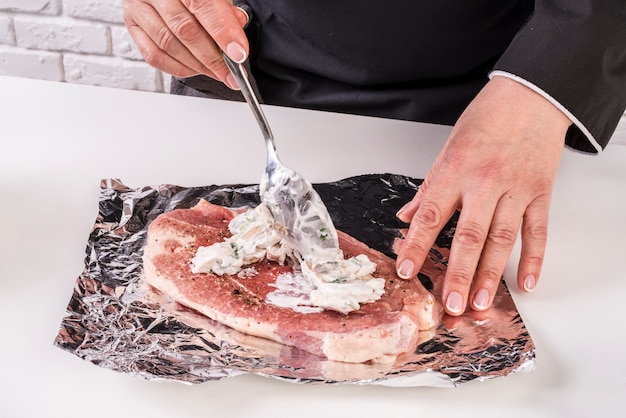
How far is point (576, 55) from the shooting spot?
1.19 meters

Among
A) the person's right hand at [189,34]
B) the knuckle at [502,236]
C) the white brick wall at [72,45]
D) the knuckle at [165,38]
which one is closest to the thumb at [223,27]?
the person's right hand at [189,34]

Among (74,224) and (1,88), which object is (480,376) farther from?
(1,88)

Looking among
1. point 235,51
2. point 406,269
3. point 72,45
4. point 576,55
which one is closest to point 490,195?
point 406,269

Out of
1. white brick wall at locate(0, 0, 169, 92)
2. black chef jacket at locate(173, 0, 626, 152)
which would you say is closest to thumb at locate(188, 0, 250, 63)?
black chef jacket at locate(173, 0, 626, 152)

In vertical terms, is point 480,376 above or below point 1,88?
above

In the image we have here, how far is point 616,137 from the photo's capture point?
2295 millimetres

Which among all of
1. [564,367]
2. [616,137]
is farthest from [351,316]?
[616,137]

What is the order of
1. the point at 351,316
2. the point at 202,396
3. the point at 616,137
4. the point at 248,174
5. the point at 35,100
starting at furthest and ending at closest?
the point at 616,137
the point at 35,100
the point at 248,174
the point at 351,316
the point at 202,396

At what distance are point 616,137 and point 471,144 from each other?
134 cm

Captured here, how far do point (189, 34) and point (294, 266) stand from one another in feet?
1.30

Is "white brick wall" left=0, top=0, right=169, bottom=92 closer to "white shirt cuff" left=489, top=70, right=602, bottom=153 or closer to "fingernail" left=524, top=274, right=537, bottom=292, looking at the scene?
"white shirt cuff" left=489, top=70, right=602, bottom=153

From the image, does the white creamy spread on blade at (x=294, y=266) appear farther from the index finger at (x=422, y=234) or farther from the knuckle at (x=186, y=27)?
the knuckle at (x=186, y=27)

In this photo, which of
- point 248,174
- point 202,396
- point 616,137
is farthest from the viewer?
point 616,137

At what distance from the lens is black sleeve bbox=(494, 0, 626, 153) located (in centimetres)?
119
